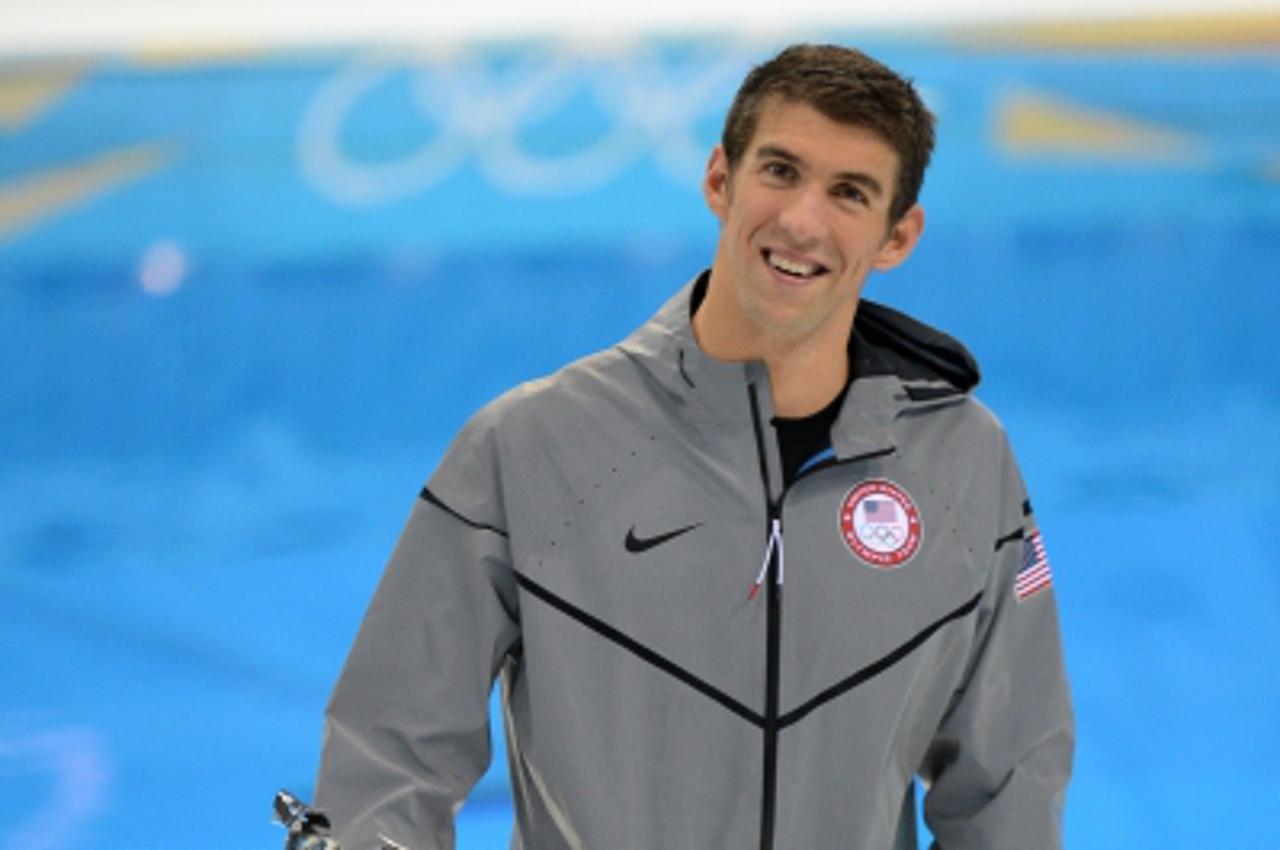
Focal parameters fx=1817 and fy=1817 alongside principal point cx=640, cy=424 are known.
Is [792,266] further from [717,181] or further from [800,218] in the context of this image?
[717,181]

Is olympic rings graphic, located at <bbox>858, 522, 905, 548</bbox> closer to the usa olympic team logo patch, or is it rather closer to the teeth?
the usa olympic team logo patch

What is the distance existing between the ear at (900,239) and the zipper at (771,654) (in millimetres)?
261

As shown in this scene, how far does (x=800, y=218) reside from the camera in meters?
1.73

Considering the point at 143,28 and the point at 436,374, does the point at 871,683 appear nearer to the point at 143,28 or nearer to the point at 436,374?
the point at 436,374

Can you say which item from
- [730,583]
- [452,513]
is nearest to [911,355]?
[730,583]

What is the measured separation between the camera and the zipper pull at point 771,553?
1752 millimetres

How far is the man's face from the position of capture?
1.74 m

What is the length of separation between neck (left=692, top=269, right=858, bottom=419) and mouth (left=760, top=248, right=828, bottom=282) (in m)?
0.07

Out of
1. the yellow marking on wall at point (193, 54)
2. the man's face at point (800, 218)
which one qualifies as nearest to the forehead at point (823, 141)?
the man's face at point (800, 218)

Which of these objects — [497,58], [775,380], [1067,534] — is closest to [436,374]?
[497,58]

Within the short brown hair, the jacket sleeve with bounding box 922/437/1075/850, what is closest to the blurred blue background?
the jacket sleeve with bounding box 922/437/1075/850

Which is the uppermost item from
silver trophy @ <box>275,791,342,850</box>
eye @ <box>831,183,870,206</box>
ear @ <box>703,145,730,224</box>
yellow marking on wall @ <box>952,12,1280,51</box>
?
yellow marking on wall @ <box>952,12,1280,51</box>

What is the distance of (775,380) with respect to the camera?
1829mm

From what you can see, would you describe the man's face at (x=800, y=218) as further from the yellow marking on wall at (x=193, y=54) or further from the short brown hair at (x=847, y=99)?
the yellow marking on wall at (x=193, y=54)
